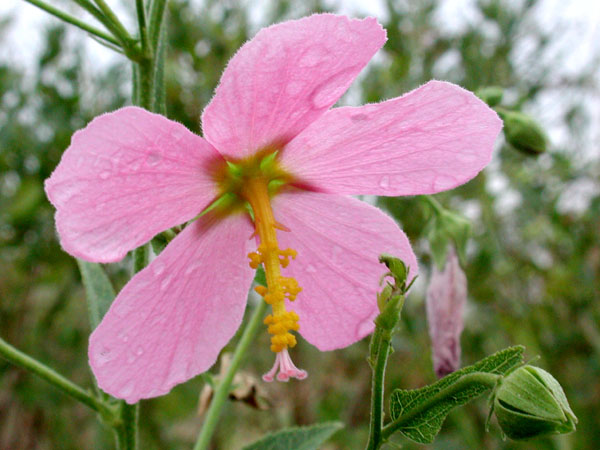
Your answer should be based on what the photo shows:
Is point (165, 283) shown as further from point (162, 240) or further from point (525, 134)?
point (525, 134)

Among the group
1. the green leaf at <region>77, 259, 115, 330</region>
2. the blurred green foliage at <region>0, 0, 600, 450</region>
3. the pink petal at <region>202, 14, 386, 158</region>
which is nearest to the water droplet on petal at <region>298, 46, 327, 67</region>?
the pink petal at <region>202, 14, 386, 158</region>

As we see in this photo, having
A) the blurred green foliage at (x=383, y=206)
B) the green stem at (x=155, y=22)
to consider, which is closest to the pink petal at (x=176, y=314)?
the green stem at (x=155, y=22)

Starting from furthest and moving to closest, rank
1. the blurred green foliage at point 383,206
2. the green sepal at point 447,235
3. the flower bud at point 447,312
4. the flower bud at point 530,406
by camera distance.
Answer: the blurred green foliage at point 383,206
the green sepal at point 447,235
the flower bud at point 447,312
the flower bud at point 530,406

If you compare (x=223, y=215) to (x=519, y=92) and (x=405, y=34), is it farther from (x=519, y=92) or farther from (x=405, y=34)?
(x=519, y=92)

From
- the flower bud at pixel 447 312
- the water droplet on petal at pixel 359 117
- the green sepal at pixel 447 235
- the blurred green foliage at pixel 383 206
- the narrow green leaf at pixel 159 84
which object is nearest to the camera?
the water droplet on petal at pixel 359 117

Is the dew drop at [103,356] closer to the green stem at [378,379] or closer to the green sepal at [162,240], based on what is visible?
the green sepal at [162,240]

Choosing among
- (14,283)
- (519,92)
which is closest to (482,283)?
(519,92)

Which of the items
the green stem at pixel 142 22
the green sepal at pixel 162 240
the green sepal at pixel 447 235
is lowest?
the green sepal at pixel 447 235
